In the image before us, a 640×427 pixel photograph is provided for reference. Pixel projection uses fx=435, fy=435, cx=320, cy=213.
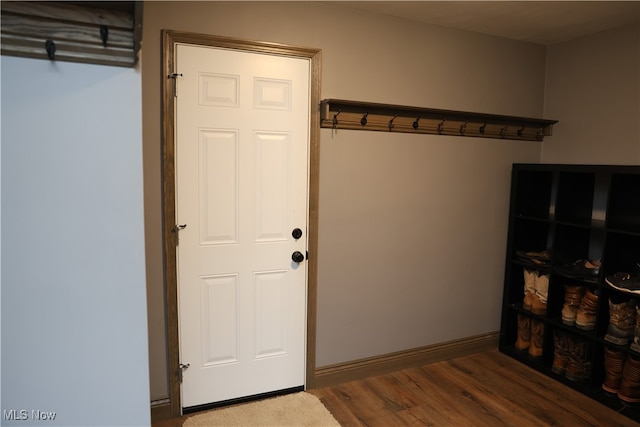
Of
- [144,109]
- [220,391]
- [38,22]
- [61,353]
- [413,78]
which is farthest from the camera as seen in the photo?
[413,78]

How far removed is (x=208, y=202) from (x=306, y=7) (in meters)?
1.25

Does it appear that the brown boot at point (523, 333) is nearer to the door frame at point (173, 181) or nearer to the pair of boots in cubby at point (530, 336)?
the pair of boots in cubby at point (530, 336)

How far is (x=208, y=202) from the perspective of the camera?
2.40 meters

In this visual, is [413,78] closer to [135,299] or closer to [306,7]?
[306,7]

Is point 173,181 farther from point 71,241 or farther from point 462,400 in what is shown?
point 462,400

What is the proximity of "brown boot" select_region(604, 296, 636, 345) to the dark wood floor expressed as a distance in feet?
1.43

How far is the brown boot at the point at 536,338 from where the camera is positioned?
10.2 ft

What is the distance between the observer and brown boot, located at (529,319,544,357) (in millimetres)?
3111

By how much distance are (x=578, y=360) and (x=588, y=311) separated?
0.35 metres

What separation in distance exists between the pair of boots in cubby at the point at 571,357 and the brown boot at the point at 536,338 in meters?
0.11

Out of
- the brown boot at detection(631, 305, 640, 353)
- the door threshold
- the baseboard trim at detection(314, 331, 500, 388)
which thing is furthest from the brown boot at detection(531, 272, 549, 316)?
the door threshold

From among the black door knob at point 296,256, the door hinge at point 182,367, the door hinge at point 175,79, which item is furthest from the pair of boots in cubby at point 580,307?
the door hinge at point 175,79

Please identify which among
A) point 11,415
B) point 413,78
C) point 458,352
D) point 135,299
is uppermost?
point 413,78

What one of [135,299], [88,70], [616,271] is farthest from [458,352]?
[88,70]
